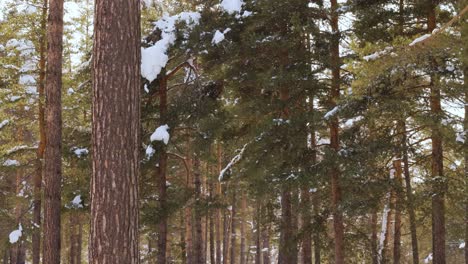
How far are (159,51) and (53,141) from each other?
3300 millimetres

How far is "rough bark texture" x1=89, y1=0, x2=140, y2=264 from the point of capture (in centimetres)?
439

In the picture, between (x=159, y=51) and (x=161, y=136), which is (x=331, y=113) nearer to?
(x=161, y=136)

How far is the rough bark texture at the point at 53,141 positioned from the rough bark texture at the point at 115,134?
4.80 meters

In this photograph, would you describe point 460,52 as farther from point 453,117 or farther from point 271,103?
point 271,103

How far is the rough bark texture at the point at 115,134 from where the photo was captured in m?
4.39

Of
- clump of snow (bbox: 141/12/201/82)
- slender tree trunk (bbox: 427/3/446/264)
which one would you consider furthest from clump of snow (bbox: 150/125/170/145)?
slender tree trunk (bbox: 427/3/446/264)

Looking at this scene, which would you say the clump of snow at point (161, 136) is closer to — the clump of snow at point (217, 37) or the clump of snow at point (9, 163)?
the clump of snow at point (217, 37)

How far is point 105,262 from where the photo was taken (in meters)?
4.33

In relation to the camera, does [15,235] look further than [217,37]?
Yes

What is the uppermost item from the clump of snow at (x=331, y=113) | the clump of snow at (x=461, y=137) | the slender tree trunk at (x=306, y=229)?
the clump of snow at (x=331, y=113)

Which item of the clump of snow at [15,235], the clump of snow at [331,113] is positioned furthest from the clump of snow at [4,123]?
the clump of snow at [331,113]

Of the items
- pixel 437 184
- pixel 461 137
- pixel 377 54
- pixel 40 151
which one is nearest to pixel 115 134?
pixel 377 54

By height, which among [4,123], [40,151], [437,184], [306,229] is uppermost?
[4,123]

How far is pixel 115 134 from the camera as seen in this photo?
14.8ft
